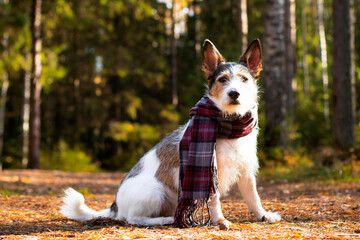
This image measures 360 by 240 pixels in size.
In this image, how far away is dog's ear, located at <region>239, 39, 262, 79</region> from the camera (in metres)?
4.79

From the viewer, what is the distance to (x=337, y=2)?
34.2ft

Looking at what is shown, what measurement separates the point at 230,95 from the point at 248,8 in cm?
2172

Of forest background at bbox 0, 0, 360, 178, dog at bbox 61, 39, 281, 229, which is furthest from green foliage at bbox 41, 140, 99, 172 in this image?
dog at bbox 61, 39, 281, 229

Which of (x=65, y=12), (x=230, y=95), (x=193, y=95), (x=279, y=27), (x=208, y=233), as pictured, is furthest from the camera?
(x=65, y=12)

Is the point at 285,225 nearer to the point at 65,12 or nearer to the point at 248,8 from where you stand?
the point at 65,12

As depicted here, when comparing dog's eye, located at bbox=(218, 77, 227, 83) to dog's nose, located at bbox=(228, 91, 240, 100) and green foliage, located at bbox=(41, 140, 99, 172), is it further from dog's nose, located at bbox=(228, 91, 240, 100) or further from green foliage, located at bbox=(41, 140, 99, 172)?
green foliage, located at bbox=(41, 140, 99, 172)

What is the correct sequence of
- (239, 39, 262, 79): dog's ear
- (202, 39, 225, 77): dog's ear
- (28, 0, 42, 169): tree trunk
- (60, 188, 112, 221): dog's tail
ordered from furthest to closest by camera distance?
(28, 0, 42, 169): tree trunk → (60, 188, 112, 221): dog's tail → (239, 39, 262, 79): dog's ear → (202, 39, 225, 77): dog's ear

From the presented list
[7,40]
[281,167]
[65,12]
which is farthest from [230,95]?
[7,40]

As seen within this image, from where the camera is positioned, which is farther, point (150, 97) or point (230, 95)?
point (150, 97)

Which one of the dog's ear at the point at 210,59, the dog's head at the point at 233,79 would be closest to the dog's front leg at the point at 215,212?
the dog's head at the point at 233,79

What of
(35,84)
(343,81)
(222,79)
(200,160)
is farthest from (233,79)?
(35,84)

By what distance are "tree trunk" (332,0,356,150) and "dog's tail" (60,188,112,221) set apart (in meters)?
7.37

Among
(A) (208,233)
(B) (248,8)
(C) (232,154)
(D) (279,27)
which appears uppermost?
(B) (248,8)

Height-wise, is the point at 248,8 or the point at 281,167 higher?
the point at 248,8
